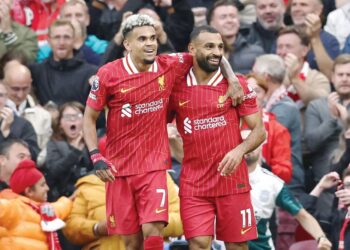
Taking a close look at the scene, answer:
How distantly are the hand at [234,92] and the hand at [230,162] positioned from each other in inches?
19.8

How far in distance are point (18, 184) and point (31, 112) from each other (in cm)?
213

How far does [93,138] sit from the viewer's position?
13031 mm

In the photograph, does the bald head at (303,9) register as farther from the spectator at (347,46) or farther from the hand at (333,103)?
the hand at (333,103)

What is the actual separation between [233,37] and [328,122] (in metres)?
2.04

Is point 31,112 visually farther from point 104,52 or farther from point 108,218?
point 108,218

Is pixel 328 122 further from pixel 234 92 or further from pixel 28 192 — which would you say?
pixel 28 192

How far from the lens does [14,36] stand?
17766mm

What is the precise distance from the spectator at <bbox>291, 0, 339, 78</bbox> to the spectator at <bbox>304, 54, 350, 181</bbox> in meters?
0.92

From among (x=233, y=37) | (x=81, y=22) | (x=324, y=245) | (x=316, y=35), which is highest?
(x=81, y=22)

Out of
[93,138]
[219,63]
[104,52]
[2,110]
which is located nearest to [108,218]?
[93,138]

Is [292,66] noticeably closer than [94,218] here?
No

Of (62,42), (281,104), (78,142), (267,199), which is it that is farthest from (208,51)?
(62,42)

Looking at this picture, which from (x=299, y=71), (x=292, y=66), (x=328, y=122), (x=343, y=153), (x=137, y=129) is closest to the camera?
(x=137, y=129)

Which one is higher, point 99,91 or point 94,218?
point 99,91
